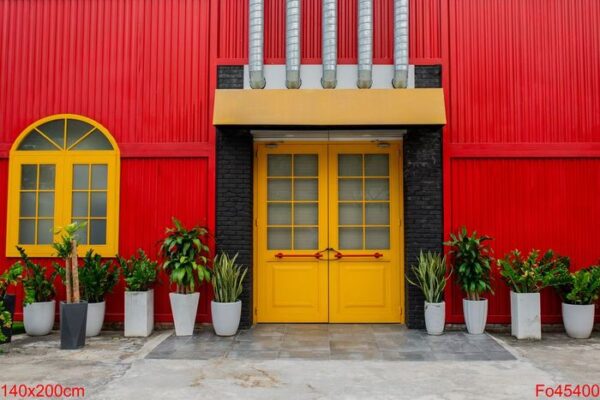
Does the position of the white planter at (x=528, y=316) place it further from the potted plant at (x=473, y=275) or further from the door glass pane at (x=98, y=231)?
the door glass pane at (x=98, y=231)

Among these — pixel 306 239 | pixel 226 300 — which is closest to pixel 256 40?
pixel 306 239

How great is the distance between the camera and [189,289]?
762cm

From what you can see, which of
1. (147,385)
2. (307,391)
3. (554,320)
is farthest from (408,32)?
(147,385)

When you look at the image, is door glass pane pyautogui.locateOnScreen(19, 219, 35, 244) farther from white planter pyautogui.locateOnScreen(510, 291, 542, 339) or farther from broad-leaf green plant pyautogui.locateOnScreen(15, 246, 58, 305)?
white planter pyautogui.locateOnScreen(510, 291, 542, 339)

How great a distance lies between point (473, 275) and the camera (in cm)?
753

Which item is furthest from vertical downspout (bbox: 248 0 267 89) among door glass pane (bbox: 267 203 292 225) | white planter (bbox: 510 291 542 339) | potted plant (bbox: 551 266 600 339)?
potted plant (bbox: 551 266 600 339)

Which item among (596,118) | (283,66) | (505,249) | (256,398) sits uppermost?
(283,66)

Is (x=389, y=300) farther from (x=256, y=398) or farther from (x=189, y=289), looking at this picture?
(x=256, y=398)

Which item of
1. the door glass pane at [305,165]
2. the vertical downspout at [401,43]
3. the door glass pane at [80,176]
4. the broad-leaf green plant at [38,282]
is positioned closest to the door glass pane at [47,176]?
the door glass pane at [80,176]

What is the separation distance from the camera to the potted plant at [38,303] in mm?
7602

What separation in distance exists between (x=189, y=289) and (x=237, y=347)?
120 centimetres

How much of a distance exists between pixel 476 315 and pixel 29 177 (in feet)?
22.8

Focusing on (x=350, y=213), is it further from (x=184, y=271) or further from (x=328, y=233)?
(x=184, y=271)

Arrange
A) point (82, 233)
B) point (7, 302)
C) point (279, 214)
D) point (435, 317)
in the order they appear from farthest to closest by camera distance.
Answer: point (279, 214)
point (82, 233)
point (435, 317)
point (7, 302)
